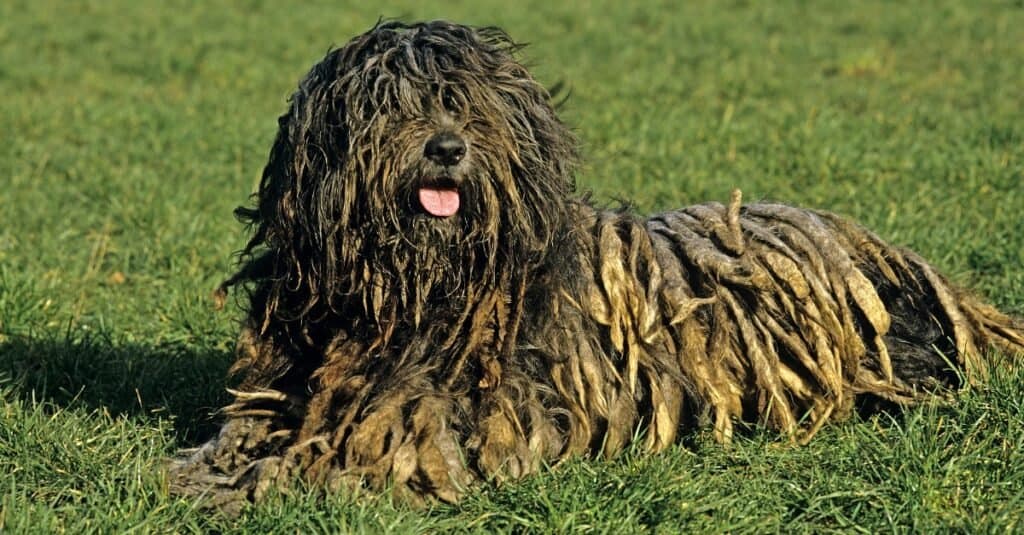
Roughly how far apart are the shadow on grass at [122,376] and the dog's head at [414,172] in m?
1.09

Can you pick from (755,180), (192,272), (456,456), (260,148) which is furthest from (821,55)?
(456,456)

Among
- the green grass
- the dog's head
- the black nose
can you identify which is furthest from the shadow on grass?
the black nose

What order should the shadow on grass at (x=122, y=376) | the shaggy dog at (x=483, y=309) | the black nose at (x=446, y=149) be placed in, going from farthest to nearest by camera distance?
the shadow on grass at (x=122, y=376) < the shaggy dog at (x=483, y=309) < the black nose at (x=446, y=149)

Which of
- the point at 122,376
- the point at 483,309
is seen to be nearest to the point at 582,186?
the point at 122,376

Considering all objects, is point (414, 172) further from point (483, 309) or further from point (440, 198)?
point (483, 309)

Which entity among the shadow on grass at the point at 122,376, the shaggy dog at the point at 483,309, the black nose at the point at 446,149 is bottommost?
the shadow on grass at the point at 122,376

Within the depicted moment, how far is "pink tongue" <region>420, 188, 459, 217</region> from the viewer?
418 centimetres

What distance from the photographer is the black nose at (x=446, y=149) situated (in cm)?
411

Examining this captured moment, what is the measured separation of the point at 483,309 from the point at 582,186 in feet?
11.9

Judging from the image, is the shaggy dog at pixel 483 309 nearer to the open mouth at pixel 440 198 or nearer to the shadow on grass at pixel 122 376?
the open mouth at pixel 440 198

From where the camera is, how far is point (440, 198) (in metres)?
4.20

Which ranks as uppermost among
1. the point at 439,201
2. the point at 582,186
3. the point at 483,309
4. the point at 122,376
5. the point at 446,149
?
the point at 446,149

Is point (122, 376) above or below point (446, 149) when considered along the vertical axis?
below

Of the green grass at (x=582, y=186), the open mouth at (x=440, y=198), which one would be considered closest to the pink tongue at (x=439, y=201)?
the open mouth at (x=440, y=198)
